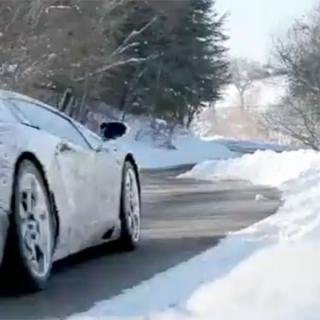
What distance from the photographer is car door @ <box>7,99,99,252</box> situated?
257 inches

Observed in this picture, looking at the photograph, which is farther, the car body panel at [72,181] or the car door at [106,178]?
the car door at [106,178]

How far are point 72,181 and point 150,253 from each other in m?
1.30

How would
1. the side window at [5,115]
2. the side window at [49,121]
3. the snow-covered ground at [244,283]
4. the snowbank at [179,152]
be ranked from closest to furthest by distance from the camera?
1. the snow-covered ground at [244,283]
2. the side window at [5,115]
3. the side window at [49,121]
4. the snowbank at [179,152]

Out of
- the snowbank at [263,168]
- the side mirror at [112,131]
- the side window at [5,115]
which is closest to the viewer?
the side window at [5,115]

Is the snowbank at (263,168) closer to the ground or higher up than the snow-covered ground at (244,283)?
closer to the ground

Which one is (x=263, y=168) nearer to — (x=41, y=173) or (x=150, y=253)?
(x=150, y=253)

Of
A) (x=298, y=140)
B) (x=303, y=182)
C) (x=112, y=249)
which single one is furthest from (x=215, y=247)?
(x=298, y=140)

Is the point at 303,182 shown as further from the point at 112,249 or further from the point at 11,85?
the point at 11,85

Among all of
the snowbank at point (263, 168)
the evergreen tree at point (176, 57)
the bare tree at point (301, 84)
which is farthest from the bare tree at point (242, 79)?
the snowbank at point (263, 168)

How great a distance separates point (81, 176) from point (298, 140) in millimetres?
32736

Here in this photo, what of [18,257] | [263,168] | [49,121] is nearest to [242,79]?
[263,168]

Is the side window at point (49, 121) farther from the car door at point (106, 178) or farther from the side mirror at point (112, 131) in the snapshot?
the side mirror at point (112, 131)

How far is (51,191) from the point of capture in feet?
20.6

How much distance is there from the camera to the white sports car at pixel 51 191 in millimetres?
5844
